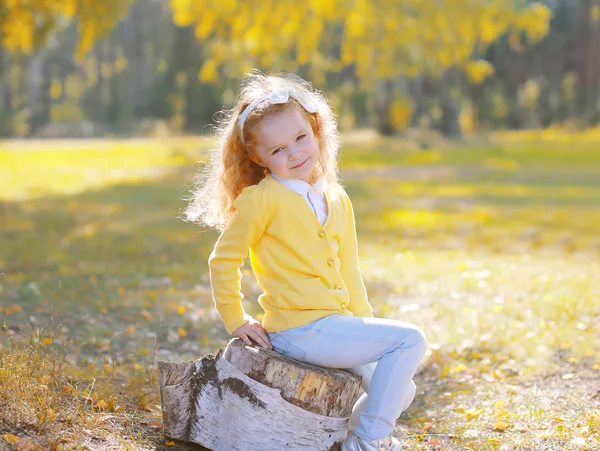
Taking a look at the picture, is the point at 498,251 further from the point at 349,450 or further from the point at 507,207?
the point at 349,450

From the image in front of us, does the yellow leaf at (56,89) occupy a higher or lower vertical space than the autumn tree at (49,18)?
lower

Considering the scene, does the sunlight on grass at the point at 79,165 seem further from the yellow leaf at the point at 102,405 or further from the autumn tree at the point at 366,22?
the yellow leaf at the point at 102,405

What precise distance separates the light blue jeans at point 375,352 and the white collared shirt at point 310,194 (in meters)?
0.45

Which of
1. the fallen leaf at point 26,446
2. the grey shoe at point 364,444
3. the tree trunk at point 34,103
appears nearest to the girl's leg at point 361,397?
the grey shoe at point 364,444

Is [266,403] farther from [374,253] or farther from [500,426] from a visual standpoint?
[374,253]

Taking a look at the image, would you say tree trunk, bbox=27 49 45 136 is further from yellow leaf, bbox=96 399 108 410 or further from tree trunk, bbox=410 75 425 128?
yellow leaf, bbox=96 399 108 410

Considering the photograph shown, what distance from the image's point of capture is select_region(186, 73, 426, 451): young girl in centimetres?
337

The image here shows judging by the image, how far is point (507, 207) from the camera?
1341 centimetres

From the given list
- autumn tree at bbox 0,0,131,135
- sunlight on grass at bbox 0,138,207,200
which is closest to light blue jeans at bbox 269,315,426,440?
autumn tree at bbox 0,0,131,135

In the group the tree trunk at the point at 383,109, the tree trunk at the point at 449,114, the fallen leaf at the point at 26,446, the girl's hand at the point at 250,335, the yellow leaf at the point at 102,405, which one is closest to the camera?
the fallen leaf at the point at 26,446

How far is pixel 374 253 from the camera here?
934 cm

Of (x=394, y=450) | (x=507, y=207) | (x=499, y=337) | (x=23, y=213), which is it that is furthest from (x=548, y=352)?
(x=23, y=213)

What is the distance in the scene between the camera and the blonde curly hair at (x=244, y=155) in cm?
359

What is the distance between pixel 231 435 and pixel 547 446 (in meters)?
1.46
